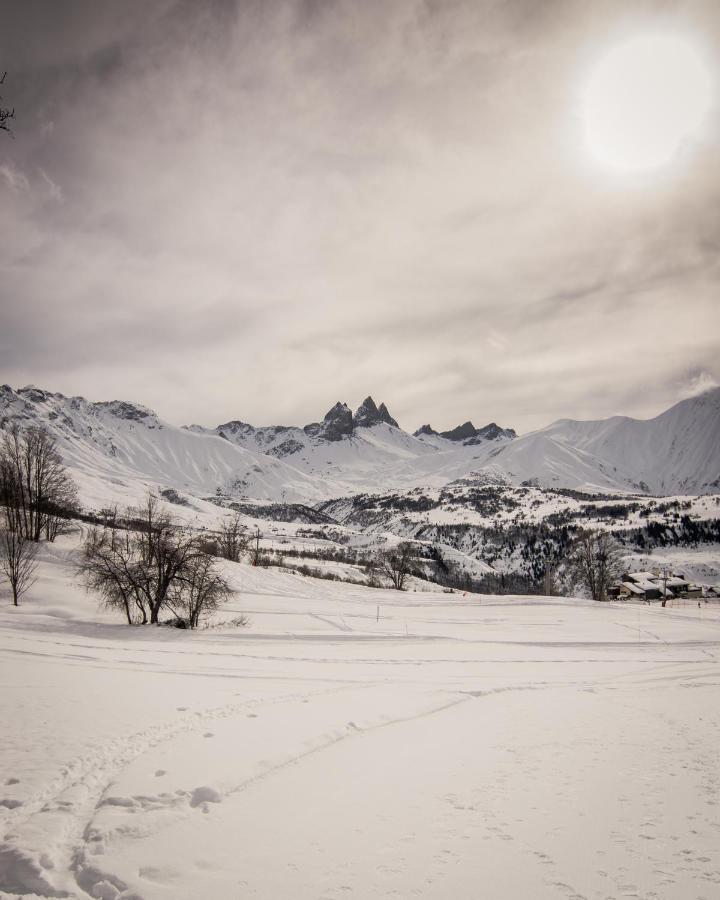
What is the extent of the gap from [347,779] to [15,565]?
3656 cm

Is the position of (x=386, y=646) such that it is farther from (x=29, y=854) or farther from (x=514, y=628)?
(x=29, y=854)

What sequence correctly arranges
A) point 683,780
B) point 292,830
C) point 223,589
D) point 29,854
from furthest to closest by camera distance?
point 223,589
point 683,780
point 292,830
point 29,854

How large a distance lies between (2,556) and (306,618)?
85.0 feet

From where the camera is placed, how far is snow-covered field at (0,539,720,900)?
6.05 meters

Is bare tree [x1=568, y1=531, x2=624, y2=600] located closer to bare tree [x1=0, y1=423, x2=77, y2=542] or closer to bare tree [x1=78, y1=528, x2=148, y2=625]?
bare tree [x1=78, y1=528, x2=148, y2=625]

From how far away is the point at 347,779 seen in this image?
355 inches

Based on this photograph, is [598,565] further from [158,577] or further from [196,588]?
[158,577]

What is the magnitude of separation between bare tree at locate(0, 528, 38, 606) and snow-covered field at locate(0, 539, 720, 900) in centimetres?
1627

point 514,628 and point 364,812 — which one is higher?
point 364,812

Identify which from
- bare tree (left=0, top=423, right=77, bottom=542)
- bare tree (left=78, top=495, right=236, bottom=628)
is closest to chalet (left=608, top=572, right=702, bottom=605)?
bare tree (left=78, top=495, right=236, bottom=628)

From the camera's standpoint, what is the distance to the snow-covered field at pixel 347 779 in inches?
238

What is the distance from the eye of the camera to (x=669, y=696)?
17250 millimetres

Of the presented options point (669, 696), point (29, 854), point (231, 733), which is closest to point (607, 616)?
point (669, 696)

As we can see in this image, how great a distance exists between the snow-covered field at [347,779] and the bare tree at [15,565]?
16273 millimetres
